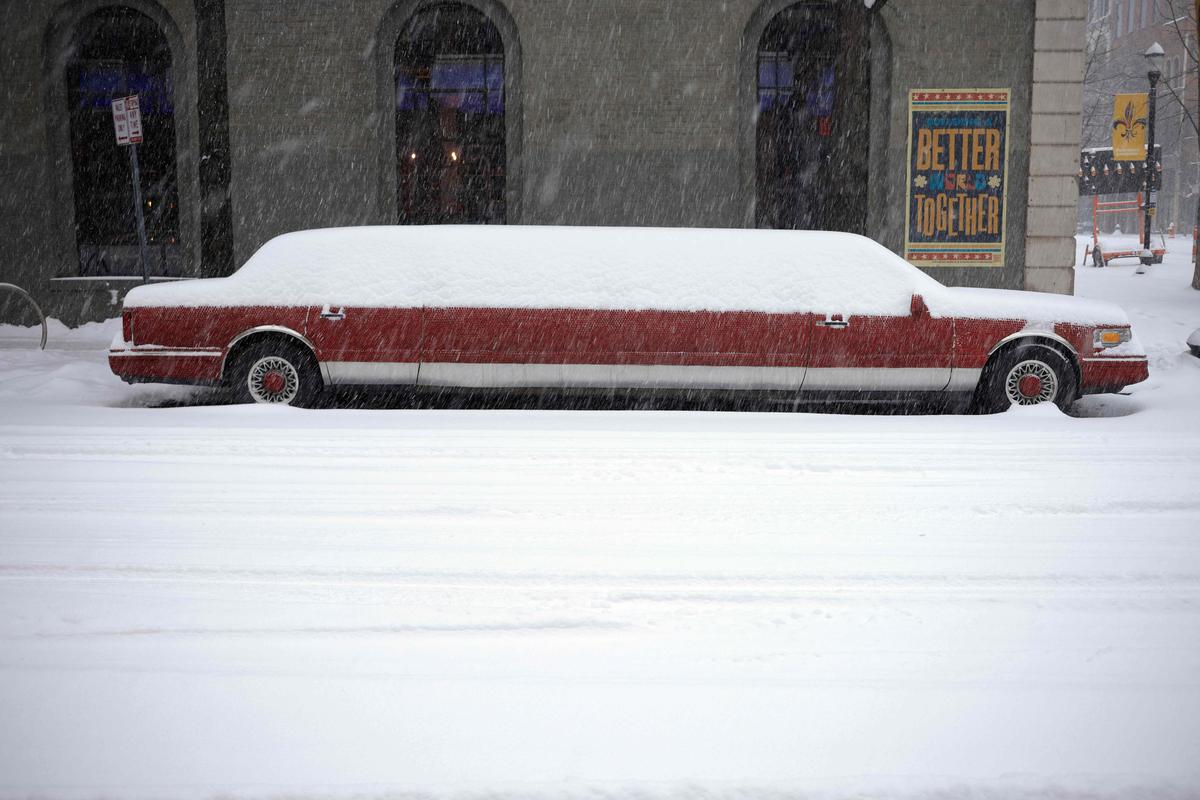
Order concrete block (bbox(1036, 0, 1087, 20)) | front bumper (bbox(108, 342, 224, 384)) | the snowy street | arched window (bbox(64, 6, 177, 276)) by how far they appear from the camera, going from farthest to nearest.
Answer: arched window (bbox(64, 6, 177, 276)) < concrete block (bbox(1036, 0, 1087, 20)) < front bumper (bbox(108, 342, 224, 384)) < the snowy street

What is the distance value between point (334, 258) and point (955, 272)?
9087mm

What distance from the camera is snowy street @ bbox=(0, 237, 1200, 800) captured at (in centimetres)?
276

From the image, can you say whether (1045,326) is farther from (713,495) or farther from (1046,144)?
(1046,144)

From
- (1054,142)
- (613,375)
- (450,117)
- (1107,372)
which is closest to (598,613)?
(613,375)

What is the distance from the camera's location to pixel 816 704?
10.0ft

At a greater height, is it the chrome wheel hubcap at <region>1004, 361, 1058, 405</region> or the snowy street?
the chrome wheel hubcap at <region>1004, 361, 1058, 405</region>

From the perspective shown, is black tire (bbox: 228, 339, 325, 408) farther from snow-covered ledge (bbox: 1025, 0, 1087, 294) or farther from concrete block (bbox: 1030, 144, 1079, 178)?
concrete block (bbox: 1030, 144, 1079, 178)

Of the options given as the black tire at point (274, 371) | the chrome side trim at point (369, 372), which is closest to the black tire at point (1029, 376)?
the chrome side trim at point (369, 372)

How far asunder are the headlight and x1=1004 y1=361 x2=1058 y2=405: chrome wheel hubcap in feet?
1.35

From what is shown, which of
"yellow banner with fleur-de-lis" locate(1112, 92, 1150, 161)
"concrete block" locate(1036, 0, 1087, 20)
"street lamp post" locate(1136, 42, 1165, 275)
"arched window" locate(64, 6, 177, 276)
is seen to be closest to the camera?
"concrete block" locate(1036, 0, 1087, 20)

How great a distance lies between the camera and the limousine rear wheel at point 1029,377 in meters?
7.90

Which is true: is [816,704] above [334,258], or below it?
below

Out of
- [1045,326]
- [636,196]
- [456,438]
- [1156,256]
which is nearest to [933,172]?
[636,196]

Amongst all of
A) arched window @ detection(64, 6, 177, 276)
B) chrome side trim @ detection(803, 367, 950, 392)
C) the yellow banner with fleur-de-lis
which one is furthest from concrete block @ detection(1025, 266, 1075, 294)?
the yellow banner with fleur-de-lis
